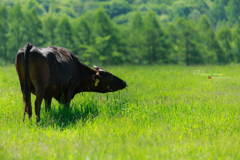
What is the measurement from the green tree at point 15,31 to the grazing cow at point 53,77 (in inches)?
1787

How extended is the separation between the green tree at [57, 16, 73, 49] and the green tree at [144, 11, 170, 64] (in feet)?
51.4

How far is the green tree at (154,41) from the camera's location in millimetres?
47188

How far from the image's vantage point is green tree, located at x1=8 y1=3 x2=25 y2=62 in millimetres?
48406

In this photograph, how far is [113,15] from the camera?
12694 cm

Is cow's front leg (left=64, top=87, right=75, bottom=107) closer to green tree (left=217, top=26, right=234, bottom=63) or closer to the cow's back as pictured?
the cow's back

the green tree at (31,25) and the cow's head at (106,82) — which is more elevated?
the green tree at (31,25)

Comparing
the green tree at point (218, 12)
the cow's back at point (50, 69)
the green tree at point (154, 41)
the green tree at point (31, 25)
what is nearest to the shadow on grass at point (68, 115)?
the cow's back at point (50, 69)

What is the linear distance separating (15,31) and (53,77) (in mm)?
48656

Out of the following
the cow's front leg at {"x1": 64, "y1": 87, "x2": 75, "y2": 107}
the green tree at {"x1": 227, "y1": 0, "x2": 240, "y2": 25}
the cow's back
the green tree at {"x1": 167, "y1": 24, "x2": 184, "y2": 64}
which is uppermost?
the green tree at {"x1": 227, "y1": 0, "x2": 240, "y2": 25}

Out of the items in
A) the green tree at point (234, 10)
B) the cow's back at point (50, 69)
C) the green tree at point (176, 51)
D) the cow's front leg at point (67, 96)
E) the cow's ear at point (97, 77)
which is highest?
the green tree at point (234, 10)

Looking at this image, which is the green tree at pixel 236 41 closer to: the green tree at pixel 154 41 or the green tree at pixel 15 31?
the green tree at pixel 154 41

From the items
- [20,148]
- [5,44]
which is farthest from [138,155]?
[5,44]

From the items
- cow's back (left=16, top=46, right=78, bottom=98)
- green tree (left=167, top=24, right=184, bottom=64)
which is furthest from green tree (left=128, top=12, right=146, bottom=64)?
cow's back (left=16, top=46, right=78, bottom=98)

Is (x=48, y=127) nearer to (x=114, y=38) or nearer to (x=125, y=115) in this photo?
(x=125, y=115)
